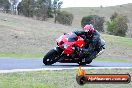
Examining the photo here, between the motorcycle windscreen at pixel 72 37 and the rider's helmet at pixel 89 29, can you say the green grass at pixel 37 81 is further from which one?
the rider's helmet at pixel 89 29

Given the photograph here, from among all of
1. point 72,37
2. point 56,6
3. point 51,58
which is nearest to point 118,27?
point 56,6

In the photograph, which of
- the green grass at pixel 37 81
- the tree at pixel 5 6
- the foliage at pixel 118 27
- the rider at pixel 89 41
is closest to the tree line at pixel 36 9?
the tree at pixel 5 6

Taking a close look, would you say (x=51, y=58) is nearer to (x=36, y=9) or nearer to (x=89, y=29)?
(x=89, y=29)

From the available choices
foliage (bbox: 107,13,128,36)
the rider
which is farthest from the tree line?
the rider

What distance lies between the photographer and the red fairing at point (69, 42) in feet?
56.4

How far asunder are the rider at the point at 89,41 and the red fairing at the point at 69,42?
176 millimetres

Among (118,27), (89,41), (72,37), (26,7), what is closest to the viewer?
(72,37)

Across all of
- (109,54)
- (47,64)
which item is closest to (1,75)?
(47,64)

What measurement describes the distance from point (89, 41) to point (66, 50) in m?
1.00

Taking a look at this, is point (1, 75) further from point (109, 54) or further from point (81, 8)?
point (81, 8)

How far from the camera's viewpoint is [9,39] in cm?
4003

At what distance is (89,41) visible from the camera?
17.6 meters

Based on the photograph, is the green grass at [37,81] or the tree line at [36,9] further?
the tree line at [36,9]

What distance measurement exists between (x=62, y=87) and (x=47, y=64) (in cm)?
711
